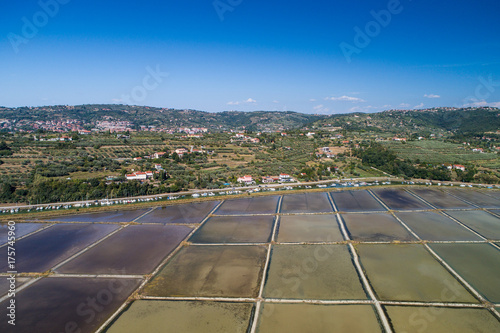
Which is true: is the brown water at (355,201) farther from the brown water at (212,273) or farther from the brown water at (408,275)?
the brown water at (212,273)

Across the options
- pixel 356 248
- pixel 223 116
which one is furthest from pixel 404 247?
pixel 223 116

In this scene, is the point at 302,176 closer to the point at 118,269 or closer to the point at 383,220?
the point at 383,220

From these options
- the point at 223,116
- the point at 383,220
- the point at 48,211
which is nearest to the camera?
the point at 383,220

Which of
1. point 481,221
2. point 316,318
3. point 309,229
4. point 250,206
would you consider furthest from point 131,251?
point 481,221

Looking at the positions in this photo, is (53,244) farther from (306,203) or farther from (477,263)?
(477,263)

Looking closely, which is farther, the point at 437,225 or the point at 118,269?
the point at 437,225

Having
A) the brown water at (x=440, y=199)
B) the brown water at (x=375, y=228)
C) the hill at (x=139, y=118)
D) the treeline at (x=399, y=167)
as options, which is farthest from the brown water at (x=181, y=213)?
the hill at (x=139, y=118)
